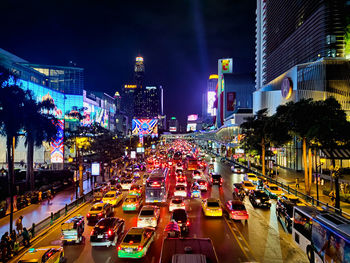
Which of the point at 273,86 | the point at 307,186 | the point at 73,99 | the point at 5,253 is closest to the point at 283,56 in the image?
the point at 273,86

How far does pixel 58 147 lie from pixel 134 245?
96.0 feet

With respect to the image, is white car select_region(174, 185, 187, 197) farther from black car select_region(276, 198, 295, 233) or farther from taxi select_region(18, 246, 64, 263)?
taxi select_region(18, 246, 64, 263)

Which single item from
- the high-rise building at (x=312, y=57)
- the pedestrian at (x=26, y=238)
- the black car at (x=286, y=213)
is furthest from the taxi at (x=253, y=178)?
the pedestrian at (x=26, y=238)

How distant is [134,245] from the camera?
500 inches

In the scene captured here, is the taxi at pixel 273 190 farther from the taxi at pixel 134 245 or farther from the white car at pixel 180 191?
the taxi at pixel 134 245

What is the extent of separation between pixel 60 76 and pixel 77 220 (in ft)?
270

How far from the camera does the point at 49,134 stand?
3616cm

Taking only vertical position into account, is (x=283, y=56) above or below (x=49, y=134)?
above

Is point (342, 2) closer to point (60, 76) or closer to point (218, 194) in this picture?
point (218, 194)

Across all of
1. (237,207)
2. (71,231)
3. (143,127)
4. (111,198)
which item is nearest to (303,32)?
(143,127)

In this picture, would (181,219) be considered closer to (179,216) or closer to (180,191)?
(179,216)

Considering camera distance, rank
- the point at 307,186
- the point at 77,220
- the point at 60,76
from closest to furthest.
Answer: the point at 77,220 < the point at 307,186 < the point at 60,76

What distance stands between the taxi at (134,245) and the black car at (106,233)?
181cm

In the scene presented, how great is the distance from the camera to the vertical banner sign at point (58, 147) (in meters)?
36.8
